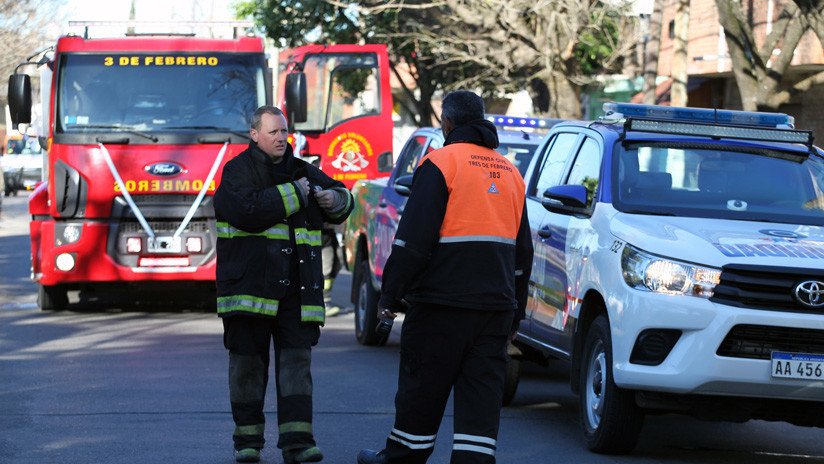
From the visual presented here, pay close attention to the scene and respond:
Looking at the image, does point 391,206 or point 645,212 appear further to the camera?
point 391,206

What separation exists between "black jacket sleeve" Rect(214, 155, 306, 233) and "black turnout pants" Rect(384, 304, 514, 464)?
3.65 ft

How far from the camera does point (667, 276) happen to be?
7.27 m

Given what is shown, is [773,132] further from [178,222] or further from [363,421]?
[178,222]

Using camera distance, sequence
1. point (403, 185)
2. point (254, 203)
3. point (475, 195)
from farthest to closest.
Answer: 1. point (403, 185)
2. point (254, 203)
3. point (475, 195)

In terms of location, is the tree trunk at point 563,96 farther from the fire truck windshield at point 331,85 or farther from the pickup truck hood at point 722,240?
the pickup truck hood at point 722,240

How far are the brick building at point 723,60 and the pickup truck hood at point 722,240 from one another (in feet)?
46.7

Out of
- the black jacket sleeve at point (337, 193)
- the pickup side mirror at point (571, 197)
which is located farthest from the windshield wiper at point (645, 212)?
the black jacket sleeve at point (337, 193)

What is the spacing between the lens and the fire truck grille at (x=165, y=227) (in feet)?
46.8

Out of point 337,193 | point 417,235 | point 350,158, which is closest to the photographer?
point 417,235

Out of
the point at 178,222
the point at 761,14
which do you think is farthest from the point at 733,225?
the point at 761,14

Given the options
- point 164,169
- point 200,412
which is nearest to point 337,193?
point 200,412

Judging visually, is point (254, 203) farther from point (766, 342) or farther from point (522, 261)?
point (766, 342)

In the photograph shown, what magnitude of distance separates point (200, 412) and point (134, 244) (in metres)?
5.66

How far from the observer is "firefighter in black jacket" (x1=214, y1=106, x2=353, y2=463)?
7.00 m
